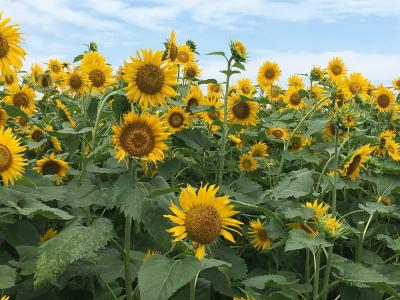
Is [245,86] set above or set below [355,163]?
above

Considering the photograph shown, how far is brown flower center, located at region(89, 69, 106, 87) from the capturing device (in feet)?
12.6

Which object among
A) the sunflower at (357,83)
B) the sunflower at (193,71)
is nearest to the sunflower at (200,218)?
the sunflower at (193,71)

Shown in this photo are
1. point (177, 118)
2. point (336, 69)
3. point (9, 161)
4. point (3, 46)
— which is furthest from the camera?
point (336, 69)

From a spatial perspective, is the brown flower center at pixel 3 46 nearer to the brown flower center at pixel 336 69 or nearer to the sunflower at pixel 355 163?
the sunflower at pixel 355 163

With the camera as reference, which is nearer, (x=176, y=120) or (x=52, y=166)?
(x=52, y=166)

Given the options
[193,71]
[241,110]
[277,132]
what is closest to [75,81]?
[241,110]

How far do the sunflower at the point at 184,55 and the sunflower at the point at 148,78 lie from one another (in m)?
2.13

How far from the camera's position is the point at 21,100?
4980mm

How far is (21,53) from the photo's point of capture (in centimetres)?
310

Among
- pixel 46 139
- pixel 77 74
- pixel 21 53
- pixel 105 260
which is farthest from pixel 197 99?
pixel 105 260

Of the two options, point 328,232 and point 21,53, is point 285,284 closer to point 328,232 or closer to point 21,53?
point 328,232

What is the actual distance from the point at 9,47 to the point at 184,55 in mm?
2044

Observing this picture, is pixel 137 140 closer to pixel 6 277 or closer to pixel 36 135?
pixel 6 277

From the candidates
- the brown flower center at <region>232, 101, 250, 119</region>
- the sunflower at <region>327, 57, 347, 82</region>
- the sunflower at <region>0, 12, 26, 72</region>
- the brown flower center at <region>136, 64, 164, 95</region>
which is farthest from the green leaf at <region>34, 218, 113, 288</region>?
the sunflower at <region>327, 57, 347, 82</region>
